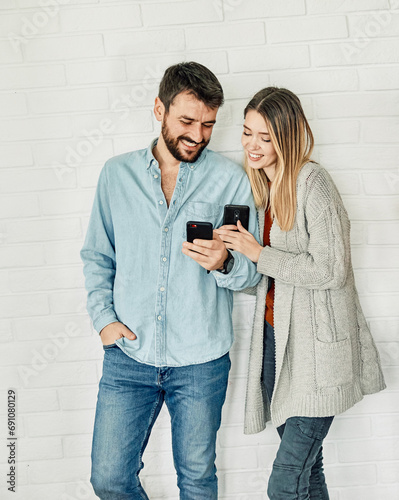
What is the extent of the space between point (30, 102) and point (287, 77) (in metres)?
0.94

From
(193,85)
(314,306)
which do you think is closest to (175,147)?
(193,85)

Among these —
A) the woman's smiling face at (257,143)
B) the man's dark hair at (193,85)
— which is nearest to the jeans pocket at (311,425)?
the woman's smiling face at (257,143)

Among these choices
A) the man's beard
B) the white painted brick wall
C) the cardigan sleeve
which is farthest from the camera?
the white painted brick wall

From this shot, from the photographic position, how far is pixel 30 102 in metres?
1.88

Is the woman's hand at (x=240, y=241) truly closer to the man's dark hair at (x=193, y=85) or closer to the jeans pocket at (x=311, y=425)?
the man's dark hair at (x=193, y=85)

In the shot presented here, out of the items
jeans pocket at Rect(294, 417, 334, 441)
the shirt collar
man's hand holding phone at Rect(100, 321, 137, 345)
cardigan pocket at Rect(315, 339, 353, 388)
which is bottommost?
jeans pocket at Rect(294, 417, 334, 441)

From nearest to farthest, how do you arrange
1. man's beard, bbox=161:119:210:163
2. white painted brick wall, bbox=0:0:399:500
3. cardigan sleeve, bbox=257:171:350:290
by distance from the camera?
cardigan sleeve, bbox=257:171:350:290, man's beard, bbox=161:119:210:163, white painted brick wall, bbox=0:0:399:500

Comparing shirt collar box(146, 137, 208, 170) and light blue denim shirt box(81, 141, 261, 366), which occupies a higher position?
shirt collar box(146, 137, 208, 170)

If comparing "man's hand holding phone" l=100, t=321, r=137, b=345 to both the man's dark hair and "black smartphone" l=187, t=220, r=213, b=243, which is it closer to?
"black smartphone" l=187, t=220, r=213, b=243

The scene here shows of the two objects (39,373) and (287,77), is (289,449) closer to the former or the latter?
(39,373)

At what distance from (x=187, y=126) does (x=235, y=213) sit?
1.06 ft

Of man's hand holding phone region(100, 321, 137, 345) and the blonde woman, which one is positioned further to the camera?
man's hand holding phone region(100, 321, 137, 345)

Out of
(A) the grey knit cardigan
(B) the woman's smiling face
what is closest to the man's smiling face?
(B) the woman's smiling face

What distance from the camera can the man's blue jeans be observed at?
5.62ft
